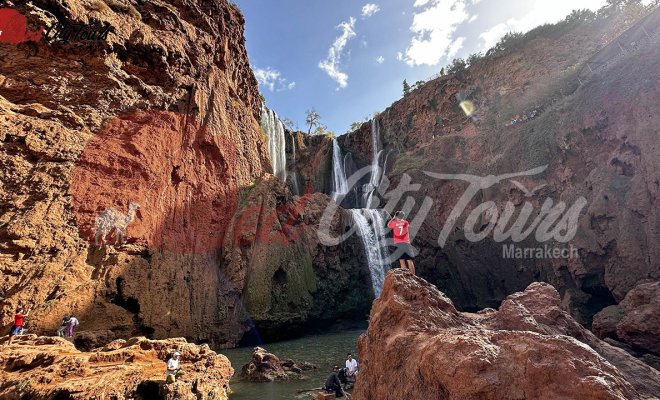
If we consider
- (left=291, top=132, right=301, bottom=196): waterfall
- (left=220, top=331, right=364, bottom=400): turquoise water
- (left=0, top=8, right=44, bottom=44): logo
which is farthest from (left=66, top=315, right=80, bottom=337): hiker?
(left=291, top=132, right=301, bottom=196): waterfall

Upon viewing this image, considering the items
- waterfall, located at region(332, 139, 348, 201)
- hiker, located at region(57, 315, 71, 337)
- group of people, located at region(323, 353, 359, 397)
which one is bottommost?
group of people, located at region(323, 353, 359, 397)

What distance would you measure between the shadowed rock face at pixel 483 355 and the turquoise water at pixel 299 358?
755 cm

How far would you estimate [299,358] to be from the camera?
17.2 metres

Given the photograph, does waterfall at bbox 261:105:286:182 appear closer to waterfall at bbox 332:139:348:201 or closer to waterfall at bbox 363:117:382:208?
waterfall at bbox 332:139:348:201

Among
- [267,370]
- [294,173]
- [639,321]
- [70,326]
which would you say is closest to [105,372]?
[267,370]

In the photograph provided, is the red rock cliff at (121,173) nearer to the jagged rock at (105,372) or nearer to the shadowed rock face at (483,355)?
the jagged rock at (105,372)

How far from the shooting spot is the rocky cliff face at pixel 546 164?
53.9 feet

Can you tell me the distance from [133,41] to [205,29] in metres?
7.74

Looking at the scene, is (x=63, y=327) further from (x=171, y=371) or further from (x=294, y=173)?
(x=294, y=173)

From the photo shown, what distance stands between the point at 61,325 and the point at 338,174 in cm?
3531

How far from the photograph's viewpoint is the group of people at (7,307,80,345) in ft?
41.3

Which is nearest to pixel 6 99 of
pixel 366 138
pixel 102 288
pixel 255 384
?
pixel 102 288

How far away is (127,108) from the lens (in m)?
19.7

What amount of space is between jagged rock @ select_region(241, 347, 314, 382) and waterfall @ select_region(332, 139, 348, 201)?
98.0ft
